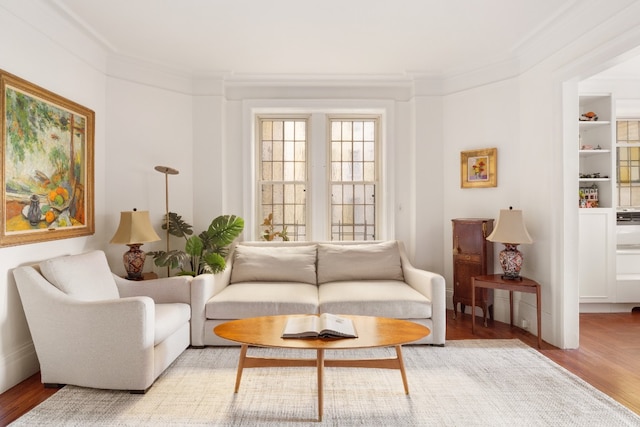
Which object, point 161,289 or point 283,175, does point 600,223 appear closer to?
point 283,175

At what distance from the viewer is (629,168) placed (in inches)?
199

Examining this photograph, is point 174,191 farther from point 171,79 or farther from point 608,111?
point 608,111

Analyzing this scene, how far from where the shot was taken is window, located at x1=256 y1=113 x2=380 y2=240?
201 inches

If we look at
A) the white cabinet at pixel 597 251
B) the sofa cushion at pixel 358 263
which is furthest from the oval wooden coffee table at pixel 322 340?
the white cabinet at pixel 597 251

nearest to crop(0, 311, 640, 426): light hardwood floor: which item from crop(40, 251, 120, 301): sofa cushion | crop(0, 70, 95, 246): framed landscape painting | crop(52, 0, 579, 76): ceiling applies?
crop(40, 251, 120, 301): sofa cushion

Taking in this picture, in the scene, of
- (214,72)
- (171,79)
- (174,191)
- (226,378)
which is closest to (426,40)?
(214,72)

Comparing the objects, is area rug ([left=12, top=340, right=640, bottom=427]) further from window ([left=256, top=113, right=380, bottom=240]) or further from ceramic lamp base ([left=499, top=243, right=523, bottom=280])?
window ([left=256, top=113, right=380, bottom=240])

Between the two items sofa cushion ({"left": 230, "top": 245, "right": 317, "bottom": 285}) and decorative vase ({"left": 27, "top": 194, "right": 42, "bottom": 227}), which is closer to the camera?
decorative vase ({"left": 27, "top": 194, "right": 42, "bottom": 227})

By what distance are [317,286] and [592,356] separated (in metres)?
2.42

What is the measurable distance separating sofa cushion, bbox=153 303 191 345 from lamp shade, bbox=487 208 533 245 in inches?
109

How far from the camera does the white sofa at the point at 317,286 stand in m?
3.56

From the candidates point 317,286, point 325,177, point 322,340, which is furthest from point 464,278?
point 322,340

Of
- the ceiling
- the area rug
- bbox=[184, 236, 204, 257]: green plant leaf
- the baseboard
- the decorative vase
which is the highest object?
the ceiling

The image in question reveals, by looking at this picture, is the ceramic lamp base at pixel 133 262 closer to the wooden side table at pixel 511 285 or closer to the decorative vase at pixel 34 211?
the decorative vase at pixel 34 211
